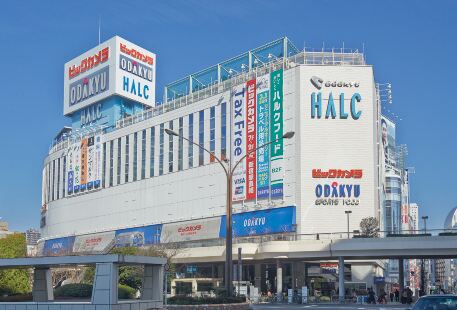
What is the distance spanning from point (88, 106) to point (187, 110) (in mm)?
29040

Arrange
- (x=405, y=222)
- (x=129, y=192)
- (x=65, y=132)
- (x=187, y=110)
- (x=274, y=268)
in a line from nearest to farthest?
(x=274, y=268), (x=187, y=110), (x=129, y=192), (x=65, y=132), (x=405, y=222)

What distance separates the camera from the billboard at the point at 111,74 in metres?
108

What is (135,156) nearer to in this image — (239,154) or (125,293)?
(239,154)

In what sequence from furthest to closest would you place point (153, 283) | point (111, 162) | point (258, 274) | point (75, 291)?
1. point (111, 162)
2. point (258, 274)
3. point (75, 291)
4. point (153, 283)

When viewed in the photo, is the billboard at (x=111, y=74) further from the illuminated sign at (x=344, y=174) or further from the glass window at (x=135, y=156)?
the illuminated sign at (x=344, y=174)

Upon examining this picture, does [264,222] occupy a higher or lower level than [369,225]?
higher

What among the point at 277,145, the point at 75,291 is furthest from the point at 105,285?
the point at 277,145

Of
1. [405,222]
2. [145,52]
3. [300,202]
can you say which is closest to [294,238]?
[300,202]

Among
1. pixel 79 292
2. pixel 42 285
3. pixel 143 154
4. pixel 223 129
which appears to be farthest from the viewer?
pixel 143 154

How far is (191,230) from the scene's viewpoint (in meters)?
90.2

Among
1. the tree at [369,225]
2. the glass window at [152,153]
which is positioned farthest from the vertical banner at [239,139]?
the glass window at [152,153]

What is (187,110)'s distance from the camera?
9438 cm

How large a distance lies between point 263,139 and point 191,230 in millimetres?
17561

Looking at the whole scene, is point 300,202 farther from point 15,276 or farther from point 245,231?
point 15,276
